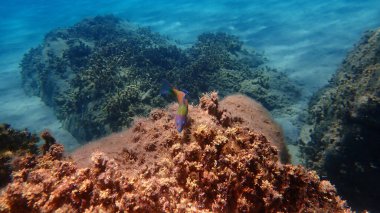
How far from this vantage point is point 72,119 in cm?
1062

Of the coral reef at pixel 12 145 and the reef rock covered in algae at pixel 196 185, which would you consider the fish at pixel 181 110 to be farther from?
the coral reef at pixel 12 145

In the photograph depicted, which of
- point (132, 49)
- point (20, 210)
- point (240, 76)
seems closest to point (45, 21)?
point (132, 49)

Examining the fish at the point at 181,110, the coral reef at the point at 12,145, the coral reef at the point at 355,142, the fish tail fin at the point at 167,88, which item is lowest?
the coral reef at the point at 355,142

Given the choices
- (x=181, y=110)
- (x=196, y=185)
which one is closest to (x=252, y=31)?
(x=181, y=110)

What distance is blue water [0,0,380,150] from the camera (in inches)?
508

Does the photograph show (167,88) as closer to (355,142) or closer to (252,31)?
(355,142)

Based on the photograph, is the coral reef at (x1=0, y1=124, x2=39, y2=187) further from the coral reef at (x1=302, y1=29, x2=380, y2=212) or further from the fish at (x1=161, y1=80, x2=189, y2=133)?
the coral reef at (x1=302, y1=29, x2=380, y2=212)

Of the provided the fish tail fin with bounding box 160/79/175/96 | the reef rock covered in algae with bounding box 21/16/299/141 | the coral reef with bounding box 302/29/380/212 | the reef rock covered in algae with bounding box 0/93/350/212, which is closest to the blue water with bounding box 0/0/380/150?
the reef rock covered in algae with bounding box 21/16/299/141

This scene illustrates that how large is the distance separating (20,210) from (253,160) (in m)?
2.10

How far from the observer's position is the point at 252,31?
20.1m

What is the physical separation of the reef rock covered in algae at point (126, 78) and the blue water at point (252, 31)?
862 mm

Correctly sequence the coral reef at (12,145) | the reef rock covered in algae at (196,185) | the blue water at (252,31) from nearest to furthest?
the reef rock covered in algae at (196,185), the coral reef at (12,145), the blue water at (252,31)

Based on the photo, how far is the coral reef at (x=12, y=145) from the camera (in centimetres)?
437

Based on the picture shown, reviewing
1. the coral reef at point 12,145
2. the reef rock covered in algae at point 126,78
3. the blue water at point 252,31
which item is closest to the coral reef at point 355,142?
the blue water at point 252,31
